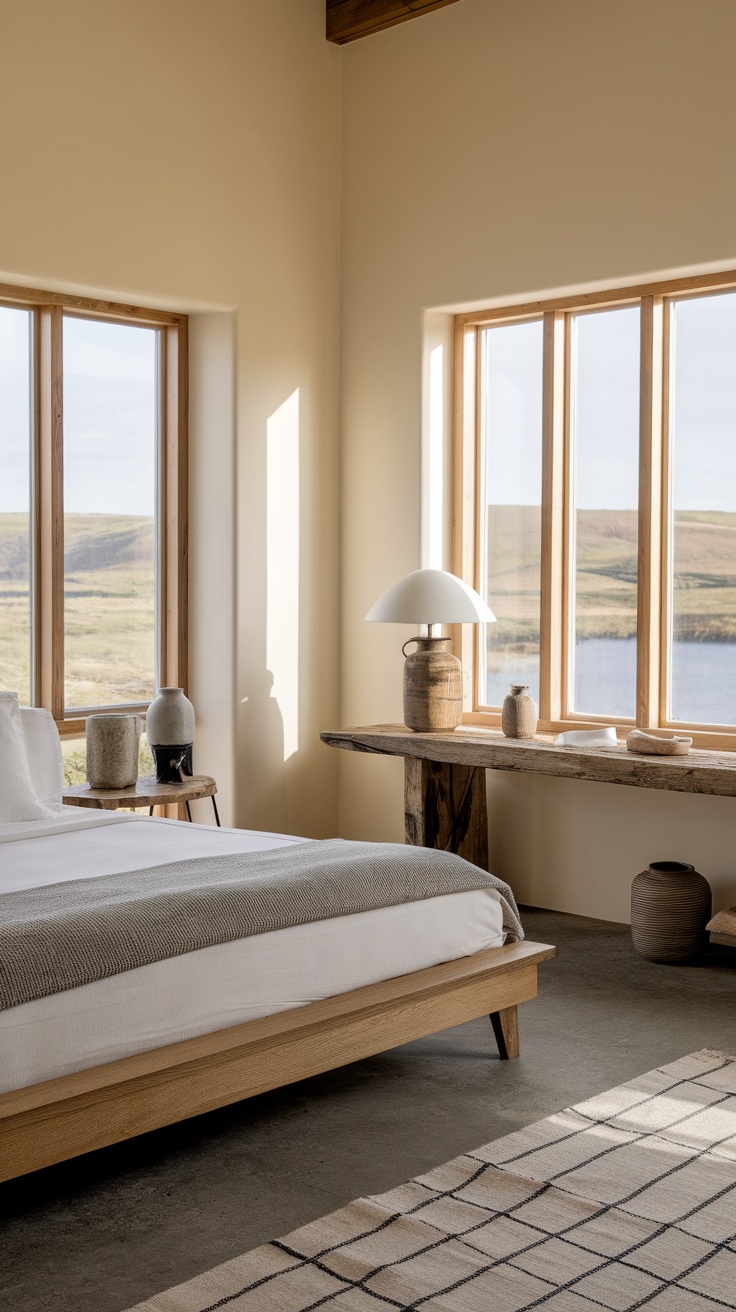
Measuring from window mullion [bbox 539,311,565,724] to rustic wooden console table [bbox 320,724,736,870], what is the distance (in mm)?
307

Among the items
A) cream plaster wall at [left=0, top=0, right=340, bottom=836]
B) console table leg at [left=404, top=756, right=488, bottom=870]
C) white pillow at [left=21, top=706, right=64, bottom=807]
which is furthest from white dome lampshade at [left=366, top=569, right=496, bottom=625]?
white pillow at [left=21, top=706, right=64, bottom=807]

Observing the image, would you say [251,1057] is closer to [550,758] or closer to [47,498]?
[550,758]

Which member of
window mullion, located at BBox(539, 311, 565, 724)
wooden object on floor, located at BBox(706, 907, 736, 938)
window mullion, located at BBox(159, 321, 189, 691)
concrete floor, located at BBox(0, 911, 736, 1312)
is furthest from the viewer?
window mullion, located at BBox(159, 321, 189, 691)

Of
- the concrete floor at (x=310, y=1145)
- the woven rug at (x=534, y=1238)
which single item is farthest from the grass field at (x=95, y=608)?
the woven rug at (x=534, y=1238)

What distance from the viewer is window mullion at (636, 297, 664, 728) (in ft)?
16.2

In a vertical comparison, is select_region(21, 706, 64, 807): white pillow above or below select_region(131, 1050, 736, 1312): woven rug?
above

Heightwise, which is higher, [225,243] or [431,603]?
[225,243]

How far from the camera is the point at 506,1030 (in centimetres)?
350

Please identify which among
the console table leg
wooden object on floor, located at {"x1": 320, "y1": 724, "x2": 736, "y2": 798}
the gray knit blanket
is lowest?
the console table leg

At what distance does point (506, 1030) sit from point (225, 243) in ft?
10.9

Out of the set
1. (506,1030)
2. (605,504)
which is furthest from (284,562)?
(506,1030)

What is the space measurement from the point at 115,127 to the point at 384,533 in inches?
74.9

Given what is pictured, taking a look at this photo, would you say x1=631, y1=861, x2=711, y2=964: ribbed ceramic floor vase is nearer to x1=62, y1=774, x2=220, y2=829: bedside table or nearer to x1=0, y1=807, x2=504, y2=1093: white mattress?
x1=0, y1=807, x2=504, y2=1093: white mattress

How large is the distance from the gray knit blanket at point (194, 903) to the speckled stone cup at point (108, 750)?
1265mm
